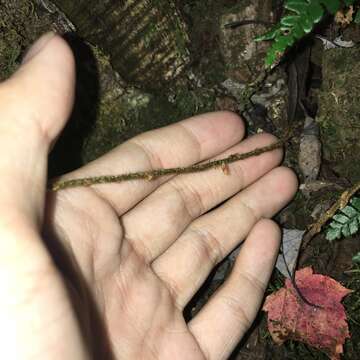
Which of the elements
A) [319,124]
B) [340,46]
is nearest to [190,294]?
[319,124]

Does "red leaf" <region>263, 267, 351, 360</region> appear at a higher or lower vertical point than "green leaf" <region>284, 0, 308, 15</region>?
lower

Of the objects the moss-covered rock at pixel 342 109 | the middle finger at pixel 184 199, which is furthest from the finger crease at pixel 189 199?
the moss-covered rock at pixel 342 109

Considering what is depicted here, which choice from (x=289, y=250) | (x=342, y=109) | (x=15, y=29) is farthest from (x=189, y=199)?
(x=15, y=29)

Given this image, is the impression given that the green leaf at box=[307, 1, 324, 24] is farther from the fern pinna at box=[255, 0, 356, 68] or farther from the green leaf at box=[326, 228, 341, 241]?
the green leaf at box=[326, 228, 341, 241]

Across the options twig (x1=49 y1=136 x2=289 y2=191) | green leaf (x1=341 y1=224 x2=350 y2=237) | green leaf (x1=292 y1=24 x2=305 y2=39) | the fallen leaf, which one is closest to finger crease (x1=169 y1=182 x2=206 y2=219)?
twig (x1=49 y1=136 x2=289 y2=191)

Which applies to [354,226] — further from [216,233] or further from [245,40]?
[245,40]

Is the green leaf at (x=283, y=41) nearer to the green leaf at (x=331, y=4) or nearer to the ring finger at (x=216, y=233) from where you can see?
the green leaf at (x=331, y=4)

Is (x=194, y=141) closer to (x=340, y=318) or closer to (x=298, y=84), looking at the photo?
(x=298, y=84)
